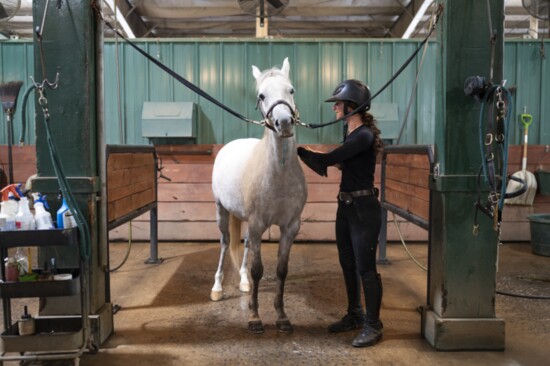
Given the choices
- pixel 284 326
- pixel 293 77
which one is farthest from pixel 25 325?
pixel 293 77

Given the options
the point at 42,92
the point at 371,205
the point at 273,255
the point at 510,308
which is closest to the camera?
the point at 42,92

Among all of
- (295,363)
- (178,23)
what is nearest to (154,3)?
(178,23)

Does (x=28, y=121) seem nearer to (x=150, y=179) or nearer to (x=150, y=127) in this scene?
(x=150, y=127)

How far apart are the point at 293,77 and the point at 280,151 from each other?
9.47 feet

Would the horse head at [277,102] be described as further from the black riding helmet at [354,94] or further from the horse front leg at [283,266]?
the horse front leg at [283,266]

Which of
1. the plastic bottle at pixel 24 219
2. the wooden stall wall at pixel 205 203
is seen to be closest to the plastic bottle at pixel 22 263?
the plastic bottle at pixel 24 219

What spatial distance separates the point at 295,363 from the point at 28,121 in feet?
15.4

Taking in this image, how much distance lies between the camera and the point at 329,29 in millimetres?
7031

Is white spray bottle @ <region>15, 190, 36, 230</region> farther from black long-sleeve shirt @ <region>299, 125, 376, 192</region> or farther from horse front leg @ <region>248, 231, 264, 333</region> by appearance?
black long-sleeve shirt @ <region>299, 125, 376, 192</region>

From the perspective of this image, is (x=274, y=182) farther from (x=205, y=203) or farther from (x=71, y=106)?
(x=205, y=203)

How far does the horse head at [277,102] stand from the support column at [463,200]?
88cm

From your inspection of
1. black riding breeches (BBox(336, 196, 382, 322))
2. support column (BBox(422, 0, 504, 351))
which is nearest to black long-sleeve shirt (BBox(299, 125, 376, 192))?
black riding breeches (BBox(336, 196, 382, 322))

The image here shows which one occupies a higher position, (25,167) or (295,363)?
(25,167)

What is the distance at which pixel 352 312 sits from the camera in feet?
8.55
